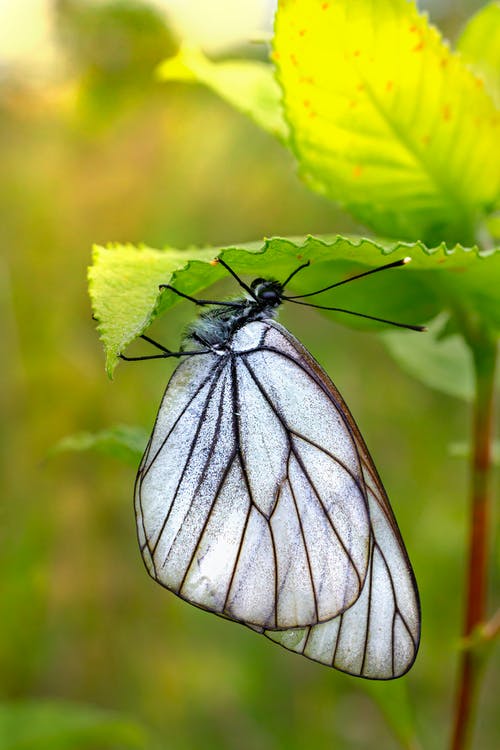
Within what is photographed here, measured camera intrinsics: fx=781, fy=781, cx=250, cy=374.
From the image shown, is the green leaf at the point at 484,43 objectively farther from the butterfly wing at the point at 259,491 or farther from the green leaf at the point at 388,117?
the butterfly wing at the point at 259,491

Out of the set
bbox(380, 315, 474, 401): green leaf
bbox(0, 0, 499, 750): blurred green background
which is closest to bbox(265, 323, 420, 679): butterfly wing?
bbox(380, 315, 474, 401): green leaf

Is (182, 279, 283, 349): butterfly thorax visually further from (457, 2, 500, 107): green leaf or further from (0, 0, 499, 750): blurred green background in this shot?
(0, 0, 499, 750): blurred green background

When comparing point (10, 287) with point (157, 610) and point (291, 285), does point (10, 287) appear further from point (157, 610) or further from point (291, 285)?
point (291, 285)

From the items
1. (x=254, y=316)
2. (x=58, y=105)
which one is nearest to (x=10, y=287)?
(x=58, y=105)

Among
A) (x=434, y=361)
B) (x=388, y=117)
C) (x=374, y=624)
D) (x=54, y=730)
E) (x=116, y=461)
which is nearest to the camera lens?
(x=388, y=117)

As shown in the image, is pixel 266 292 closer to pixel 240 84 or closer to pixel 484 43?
pixel 240 84

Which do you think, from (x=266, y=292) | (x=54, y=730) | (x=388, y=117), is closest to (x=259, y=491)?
(x=266, y=292)
